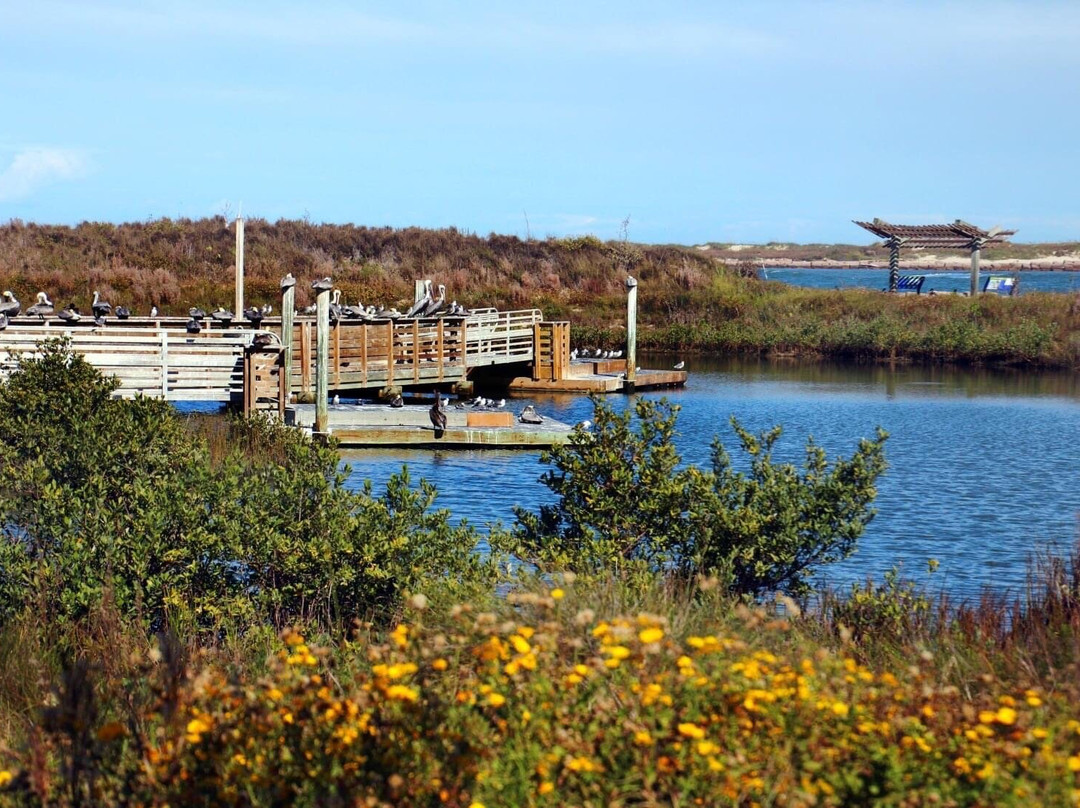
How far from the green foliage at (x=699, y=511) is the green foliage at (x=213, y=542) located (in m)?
0.83

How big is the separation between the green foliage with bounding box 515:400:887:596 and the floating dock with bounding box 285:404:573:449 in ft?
44.2

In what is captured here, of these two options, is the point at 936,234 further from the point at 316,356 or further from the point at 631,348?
the point at 316,356

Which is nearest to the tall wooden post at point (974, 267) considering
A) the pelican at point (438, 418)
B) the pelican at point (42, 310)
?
the pelican at point (438, 418)

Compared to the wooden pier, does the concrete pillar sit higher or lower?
higher

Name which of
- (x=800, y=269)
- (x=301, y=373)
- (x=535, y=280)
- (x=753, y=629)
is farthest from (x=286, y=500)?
(x=800, y=269)

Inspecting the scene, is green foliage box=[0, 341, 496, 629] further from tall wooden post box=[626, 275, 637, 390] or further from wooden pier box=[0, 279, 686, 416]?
tall wooden post box=[626, 275, 637, 390]

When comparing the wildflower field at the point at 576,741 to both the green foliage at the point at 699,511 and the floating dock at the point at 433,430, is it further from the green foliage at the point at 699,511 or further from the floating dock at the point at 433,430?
the floating dock at the point at 433,430

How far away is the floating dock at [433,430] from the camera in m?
23.9

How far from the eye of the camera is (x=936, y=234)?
56.8 metres

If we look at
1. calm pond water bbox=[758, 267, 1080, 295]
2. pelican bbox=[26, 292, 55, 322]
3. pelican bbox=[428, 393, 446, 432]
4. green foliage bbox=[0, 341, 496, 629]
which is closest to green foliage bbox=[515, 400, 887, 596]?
green foliage bbox=[0, 341, 496, 629]

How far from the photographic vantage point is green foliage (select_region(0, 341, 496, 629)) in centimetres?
880

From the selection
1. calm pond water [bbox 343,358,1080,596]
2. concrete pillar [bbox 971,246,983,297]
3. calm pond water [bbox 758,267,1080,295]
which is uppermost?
calm pond water [bbox 758,267,1080,295]

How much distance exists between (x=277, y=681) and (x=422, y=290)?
30374mm

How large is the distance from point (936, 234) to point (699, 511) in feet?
164
